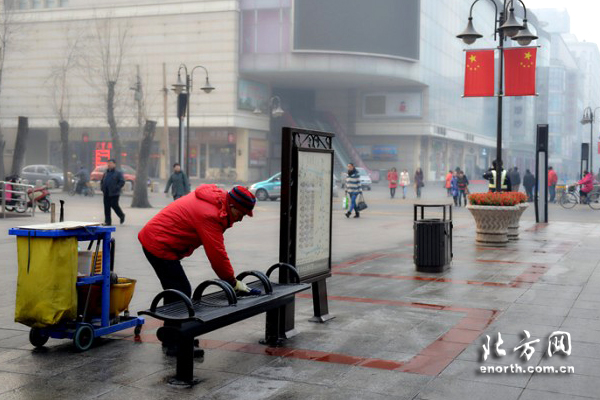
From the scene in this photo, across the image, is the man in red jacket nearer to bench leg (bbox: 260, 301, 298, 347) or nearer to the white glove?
the white glove

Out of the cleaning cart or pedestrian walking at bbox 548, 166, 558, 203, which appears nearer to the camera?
the cleaning cart

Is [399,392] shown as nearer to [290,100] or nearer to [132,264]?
[132,264]

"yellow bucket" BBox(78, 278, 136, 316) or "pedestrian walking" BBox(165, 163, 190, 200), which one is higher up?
"pedestrian walking" BBox(165, 163, 190, 200)

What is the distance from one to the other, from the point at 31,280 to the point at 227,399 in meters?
2.14

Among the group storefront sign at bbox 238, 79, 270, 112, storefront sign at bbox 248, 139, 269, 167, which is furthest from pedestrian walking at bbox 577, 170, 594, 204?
storefront sign at bbox 248, 139, 269, 167

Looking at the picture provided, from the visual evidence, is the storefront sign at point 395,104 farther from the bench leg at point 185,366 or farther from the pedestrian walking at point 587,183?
the bench leg at point 185,366

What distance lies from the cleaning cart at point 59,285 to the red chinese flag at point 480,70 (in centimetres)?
1126

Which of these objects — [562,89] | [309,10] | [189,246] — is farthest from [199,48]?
[562,89]

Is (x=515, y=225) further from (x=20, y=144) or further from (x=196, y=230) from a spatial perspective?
(x=20, y=144)

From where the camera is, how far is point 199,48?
61.2 meters

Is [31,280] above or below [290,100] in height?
below

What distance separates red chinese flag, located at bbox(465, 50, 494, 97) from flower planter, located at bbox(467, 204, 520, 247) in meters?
2.54

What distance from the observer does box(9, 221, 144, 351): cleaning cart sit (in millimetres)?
6082

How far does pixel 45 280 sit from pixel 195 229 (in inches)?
52.0
